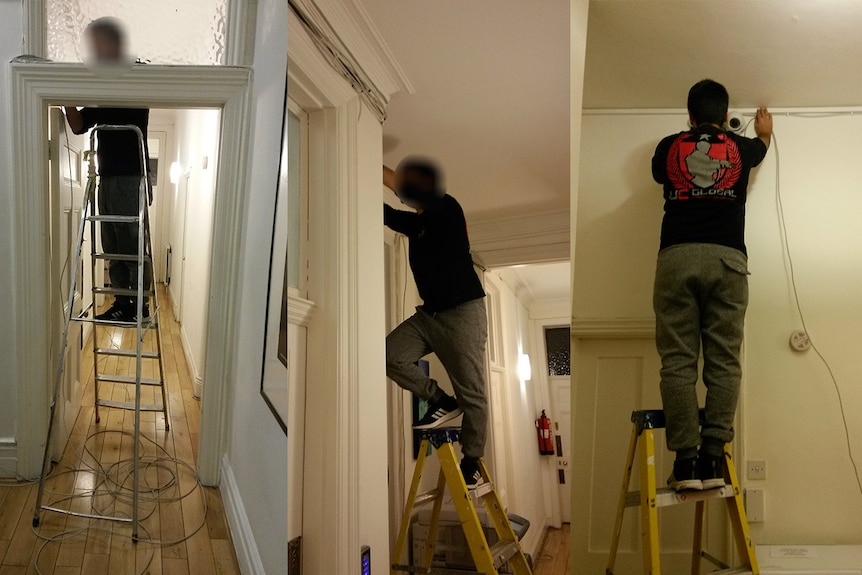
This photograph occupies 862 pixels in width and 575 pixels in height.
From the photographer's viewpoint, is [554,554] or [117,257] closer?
[554,554]

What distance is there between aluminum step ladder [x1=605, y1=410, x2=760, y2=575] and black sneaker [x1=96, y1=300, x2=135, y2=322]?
61.5 inches

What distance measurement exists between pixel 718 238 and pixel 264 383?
2.90 ft

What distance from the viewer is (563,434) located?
64 cm

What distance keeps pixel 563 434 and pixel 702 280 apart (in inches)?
11.3

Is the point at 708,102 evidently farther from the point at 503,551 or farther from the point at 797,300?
the point at 503,551

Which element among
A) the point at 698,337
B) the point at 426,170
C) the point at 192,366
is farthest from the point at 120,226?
the point at 698,337

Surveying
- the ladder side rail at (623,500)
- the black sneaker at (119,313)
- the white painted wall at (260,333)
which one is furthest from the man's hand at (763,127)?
the black sneaker at (119,313)

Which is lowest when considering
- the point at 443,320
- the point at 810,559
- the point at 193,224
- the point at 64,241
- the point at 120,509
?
the point at 120,509

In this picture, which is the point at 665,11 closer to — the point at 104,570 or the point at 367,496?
the point at 367,496

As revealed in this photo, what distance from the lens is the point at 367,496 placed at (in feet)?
1.99

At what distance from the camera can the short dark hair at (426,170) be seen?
2.04 feet

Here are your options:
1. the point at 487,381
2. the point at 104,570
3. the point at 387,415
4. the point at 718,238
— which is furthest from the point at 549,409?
the point at 104,570

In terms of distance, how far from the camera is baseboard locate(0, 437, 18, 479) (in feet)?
5.40

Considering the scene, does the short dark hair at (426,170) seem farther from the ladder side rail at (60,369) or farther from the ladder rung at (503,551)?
the ladder side rail at (60,369)
